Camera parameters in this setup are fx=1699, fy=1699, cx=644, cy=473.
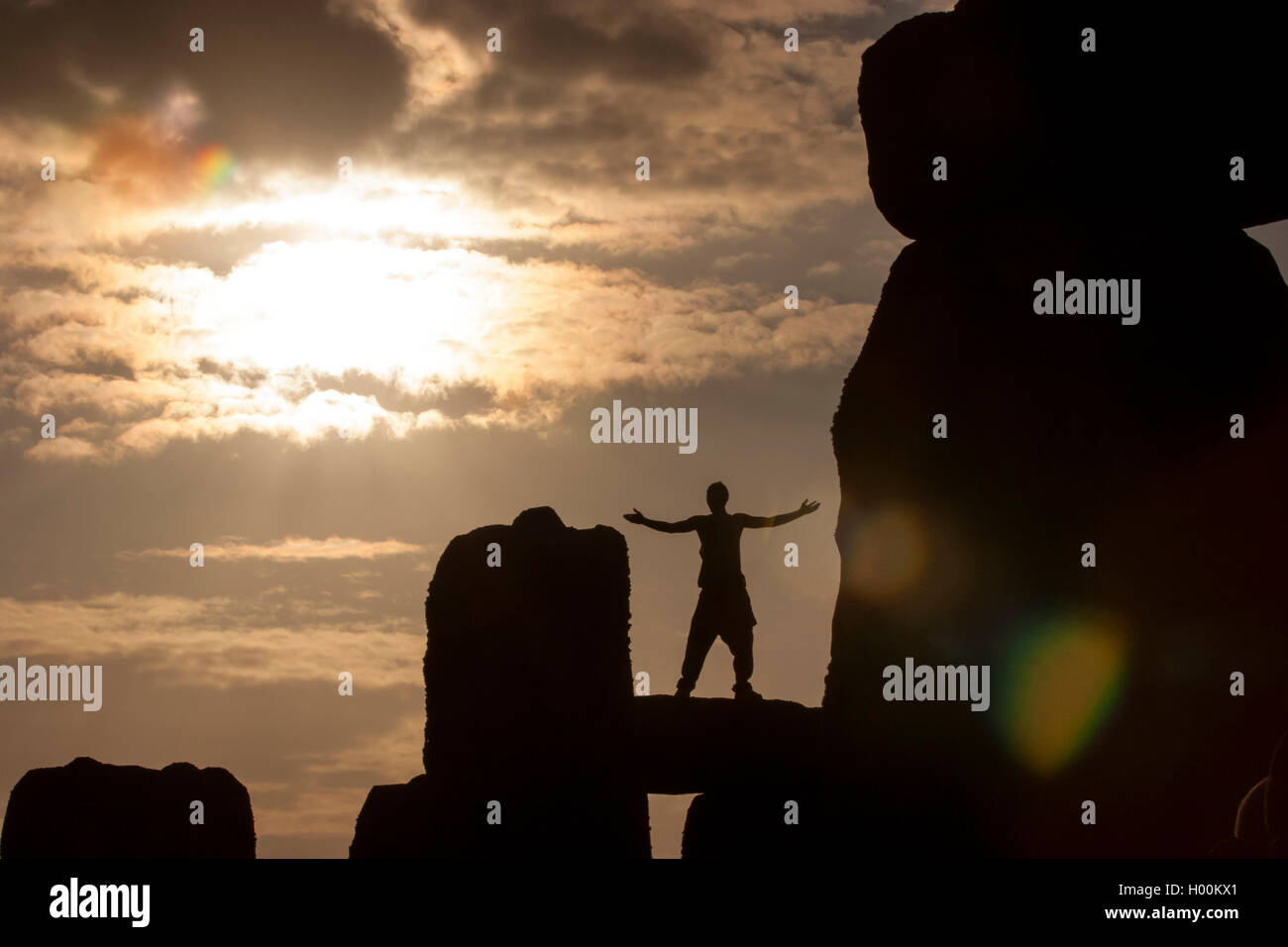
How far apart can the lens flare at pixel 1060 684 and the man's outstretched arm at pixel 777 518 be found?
3.68 metres

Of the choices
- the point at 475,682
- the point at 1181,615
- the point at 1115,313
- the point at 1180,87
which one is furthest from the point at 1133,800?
the point at 475,682

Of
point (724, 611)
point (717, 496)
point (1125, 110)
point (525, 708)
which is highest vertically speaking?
point (1125, 110)

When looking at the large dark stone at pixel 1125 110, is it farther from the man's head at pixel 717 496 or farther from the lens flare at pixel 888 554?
the man's head at pixel 717 496

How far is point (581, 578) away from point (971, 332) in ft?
17.1

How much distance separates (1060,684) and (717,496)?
490cm

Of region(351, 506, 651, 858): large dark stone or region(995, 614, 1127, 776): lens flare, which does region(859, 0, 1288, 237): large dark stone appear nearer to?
region(995, 614, 1127, 776): lens flare

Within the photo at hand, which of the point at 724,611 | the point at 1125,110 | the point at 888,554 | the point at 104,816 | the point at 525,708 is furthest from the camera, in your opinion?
the point at 104,816

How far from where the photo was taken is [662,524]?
16359 millimetres

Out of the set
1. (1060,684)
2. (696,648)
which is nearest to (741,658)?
(696,648)

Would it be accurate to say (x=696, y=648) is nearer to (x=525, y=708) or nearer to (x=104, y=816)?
(x=525, y=708)

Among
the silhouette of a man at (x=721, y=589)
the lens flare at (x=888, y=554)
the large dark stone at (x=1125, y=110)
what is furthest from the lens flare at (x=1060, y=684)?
the silhouette of a man at (x=721, y=589)

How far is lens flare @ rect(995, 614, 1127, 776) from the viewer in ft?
40.0

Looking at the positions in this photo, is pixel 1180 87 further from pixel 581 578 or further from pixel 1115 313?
pixel 581 578

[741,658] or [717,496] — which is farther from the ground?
[717,496]
